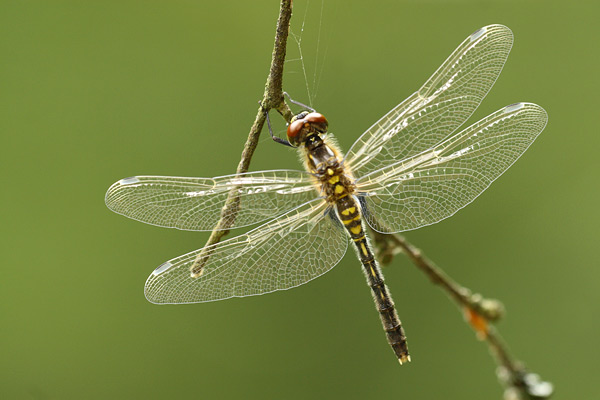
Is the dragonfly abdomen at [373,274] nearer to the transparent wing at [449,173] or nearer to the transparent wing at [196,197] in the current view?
the transparent wing at [449,173]

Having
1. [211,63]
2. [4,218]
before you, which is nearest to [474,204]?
[211,63]

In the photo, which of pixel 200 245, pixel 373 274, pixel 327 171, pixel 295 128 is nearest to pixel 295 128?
pixel 295 128

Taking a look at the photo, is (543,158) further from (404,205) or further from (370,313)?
(404,205)

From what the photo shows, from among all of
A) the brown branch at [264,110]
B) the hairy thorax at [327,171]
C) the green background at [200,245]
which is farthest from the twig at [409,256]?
the green background at [200,245]

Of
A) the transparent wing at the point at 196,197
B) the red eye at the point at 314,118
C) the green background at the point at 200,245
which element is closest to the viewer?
the transparent wing at the point at 196,197

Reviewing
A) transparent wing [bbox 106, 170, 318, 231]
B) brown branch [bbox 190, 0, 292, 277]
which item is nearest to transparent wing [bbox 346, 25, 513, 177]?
transparent wing [bbox 106, 170, 318, 231]
